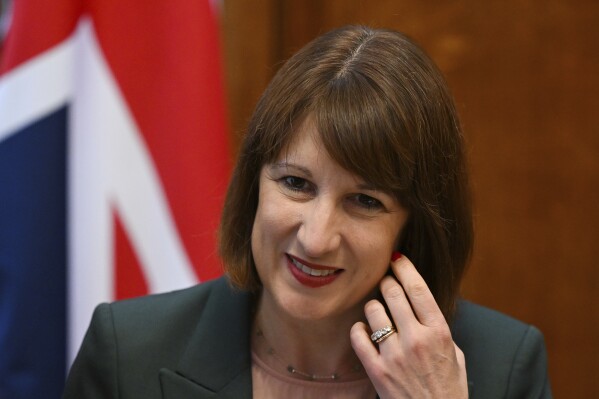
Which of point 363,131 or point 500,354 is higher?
point 363,131

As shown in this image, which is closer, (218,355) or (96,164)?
(218,355)

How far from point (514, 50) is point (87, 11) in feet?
3.90

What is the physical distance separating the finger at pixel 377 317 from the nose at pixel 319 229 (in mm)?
165

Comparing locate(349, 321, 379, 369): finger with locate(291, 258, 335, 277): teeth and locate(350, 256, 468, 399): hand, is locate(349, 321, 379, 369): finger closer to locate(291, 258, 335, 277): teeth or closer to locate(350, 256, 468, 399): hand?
locate(350, 256, 468, 399): hand

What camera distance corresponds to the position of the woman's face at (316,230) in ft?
5.44

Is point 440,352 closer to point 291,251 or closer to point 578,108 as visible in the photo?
point 291,251

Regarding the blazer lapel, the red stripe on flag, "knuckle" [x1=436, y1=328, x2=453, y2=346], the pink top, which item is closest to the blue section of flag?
the red stripe on flag

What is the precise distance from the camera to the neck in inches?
73.4

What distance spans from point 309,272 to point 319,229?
10 cm

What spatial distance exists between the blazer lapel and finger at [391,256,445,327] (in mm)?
339

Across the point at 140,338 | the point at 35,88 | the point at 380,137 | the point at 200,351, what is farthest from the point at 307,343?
the point at 35,88

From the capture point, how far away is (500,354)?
1961 mm

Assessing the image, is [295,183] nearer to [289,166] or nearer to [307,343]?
[289,166]

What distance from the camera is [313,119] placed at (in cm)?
167
